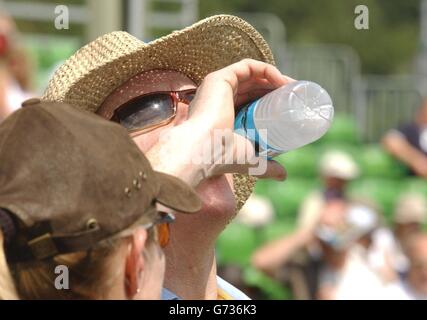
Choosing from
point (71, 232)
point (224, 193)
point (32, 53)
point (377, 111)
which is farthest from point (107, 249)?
point (377, 111)

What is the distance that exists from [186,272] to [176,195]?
1.85 feet

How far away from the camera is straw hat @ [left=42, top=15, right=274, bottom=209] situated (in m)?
1.94

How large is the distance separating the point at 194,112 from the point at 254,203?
362 cm

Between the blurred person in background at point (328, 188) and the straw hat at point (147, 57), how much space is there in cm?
286

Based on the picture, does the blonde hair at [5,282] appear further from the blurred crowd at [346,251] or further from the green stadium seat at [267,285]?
the green stadium seat at [267,285]

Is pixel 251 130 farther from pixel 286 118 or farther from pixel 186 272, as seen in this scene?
pixel 186 272

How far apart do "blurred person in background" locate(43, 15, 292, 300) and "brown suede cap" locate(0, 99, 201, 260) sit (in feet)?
1.41

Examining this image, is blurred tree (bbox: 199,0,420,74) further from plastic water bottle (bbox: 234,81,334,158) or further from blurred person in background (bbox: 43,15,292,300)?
plastic water bottle (bbox: 234,81,334,158)

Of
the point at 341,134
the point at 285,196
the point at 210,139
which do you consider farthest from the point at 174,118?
the point at 341,134

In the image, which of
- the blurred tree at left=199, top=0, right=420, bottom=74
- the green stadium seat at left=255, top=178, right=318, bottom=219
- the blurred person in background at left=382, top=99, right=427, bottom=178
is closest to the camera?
the green stadium seat at left=255, top=178, right=318, bottom=219

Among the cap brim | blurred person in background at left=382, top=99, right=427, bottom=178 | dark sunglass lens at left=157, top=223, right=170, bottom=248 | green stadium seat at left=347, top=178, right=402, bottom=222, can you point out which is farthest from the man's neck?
green stadium seat at left=347, top=178, right=402, bottom=222

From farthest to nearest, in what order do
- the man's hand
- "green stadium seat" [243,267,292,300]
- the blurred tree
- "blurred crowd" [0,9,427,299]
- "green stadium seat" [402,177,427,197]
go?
the blurred tree → "green stadium seat" [402,177,427,197] → "green stadium seat" [243,267,292,300] → "blurred crowd" [0,9,427,299] → the man's hand

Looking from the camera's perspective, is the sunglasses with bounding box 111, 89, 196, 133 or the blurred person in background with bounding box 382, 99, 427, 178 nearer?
the sunglasses with bounding box 111, 89, 196, 133
